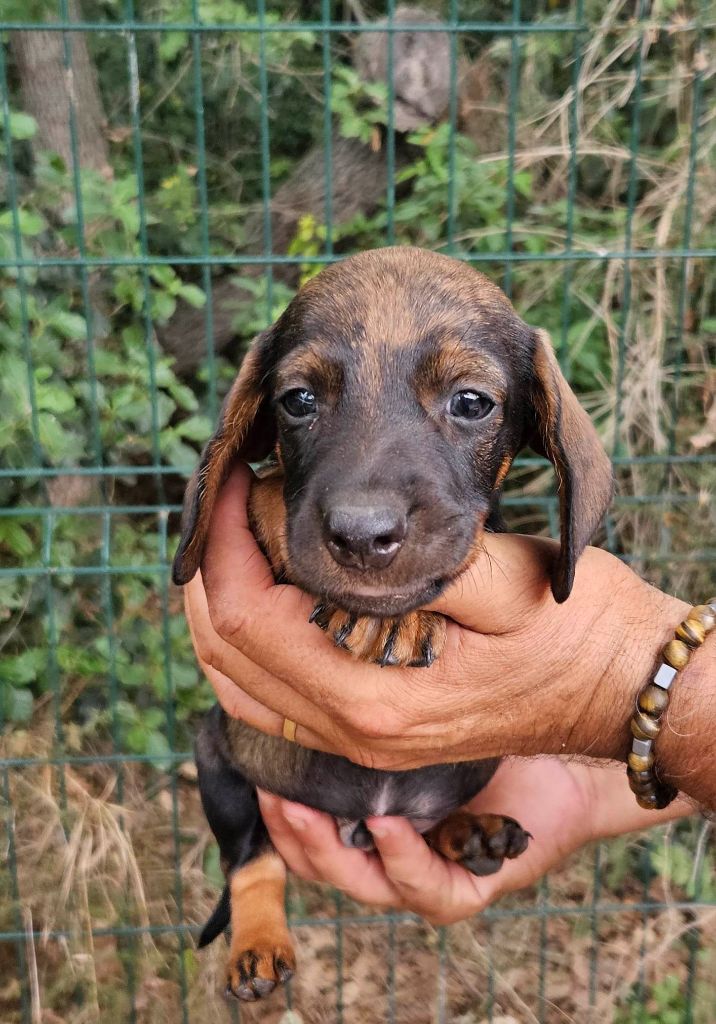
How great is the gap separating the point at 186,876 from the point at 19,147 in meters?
4.00

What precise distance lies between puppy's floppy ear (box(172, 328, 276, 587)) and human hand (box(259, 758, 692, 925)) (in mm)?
901

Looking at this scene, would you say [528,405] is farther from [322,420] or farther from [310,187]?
[310,187]

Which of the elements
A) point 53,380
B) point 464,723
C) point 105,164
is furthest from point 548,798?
point 105,164

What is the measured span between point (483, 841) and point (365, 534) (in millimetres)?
1466

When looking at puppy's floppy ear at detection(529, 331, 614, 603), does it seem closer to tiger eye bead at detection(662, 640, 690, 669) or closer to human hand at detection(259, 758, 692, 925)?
tiger eye bead at detection(662, 640, 690, 669)

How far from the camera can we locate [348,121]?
4.86 metres

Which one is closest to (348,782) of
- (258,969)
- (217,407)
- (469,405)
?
(258,969)

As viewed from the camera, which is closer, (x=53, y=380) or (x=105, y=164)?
(x=53, y=380)

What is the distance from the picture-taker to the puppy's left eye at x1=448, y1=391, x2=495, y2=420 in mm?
2553

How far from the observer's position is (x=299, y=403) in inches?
103

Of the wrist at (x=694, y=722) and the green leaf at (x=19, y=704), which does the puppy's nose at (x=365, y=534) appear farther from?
the green leaf at (x=19, y=704)

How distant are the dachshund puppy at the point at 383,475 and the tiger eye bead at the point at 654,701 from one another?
0.36 metres

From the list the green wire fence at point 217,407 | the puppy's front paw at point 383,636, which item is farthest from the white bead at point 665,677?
the green wire fence at point 217,407

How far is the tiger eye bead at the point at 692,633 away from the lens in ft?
8.27
